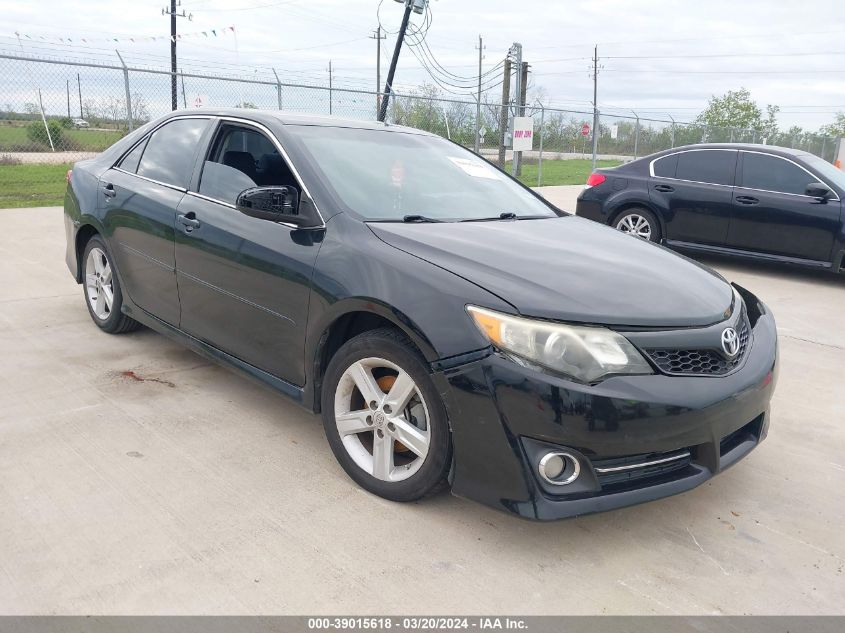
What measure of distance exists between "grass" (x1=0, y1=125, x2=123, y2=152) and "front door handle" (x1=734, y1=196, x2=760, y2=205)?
11.7 metres

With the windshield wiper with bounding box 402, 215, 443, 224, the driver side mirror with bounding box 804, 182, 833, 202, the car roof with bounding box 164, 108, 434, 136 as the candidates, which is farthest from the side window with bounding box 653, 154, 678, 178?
the windshield wiper with bounding box 402, 215, 443, 224

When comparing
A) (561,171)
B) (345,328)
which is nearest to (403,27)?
(561,171)

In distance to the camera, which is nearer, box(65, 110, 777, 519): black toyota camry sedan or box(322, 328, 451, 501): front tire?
box(65, 110, 777, 519): black toyota camry sedan

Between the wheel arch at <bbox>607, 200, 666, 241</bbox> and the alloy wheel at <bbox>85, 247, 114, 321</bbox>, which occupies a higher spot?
the wheel arch at <bbox>607, 200, 666, 241</bbox>

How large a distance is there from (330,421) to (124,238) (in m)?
2.11

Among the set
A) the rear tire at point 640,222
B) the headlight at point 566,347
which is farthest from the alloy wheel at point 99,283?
the rear tire at point 640,222

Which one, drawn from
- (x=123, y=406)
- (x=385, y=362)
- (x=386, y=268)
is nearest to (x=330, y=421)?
(x=385, y=362)

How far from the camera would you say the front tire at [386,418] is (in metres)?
2.65

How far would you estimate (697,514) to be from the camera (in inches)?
115

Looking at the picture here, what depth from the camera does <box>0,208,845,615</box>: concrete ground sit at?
7.70 feet

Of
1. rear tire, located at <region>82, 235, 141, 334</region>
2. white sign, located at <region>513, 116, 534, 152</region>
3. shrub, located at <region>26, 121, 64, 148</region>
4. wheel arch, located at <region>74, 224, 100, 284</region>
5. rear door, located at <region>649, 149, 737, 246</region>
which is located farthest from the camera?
white sign, located at <region>513, 116, 534, 152</region>

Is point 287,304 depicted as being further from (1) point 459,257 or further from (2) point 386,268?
(1) point 459,257

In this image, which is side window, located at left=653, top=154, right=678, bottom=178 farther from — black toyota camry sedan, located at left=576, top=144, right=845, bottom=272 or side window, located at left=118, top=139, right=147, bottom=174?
side window, located at left=118, top=139, right=147, bottom=174

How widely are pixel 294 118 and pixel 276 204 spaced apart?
30.0 inches
